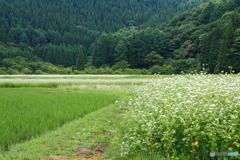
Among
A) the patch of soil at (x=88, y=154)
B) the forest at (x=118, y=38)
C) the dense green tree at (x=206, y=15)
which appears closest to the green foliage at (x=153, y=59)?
the forest at (x=118, y=38)

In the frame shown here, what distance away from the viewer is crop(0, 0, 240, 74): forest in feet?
162

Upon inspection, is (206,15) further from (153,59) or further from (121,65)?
(121,65)

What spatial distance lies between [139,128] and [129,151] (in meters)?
0.62

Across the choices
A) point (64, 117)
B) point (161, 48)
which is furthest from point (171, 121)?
point (161, 48)

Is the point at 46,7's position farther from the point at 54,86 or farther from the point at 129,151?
the point at 129,151

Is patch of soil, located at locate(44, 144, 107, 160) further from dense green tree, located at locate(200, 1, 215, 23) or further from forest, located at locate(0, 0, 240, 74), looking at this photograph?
dense green tree, located at locate(200, 1, 215, 23)

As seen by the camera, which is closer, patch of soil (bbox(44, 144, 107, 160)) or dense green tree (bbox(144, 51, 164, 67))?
patch of soil (bbox(44, 144, 107, 160))

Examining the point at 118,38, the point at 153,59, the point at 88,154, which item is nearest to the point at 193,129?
the point at 88,154

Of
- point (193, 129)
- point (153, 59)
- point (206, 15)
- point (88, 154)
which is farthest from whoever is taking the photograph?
point (206, 15)

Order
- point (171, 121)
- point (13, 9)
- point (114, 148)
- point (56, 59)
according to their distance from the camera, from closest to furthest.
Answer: point (171, 121)
point (114, 148)
point (56, 59)
point (13, 9)

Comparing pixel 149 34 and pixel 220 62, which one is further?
pixel 149 34

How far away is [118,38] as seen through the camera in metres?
76.6

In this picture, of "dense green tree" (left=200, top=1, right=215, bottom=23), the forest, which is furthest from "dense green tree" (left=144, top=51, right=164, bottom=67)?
"dense green tree" (left=200, top=1, right=215, bottom=23)

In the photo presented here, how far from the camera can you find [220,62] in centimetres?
3997
